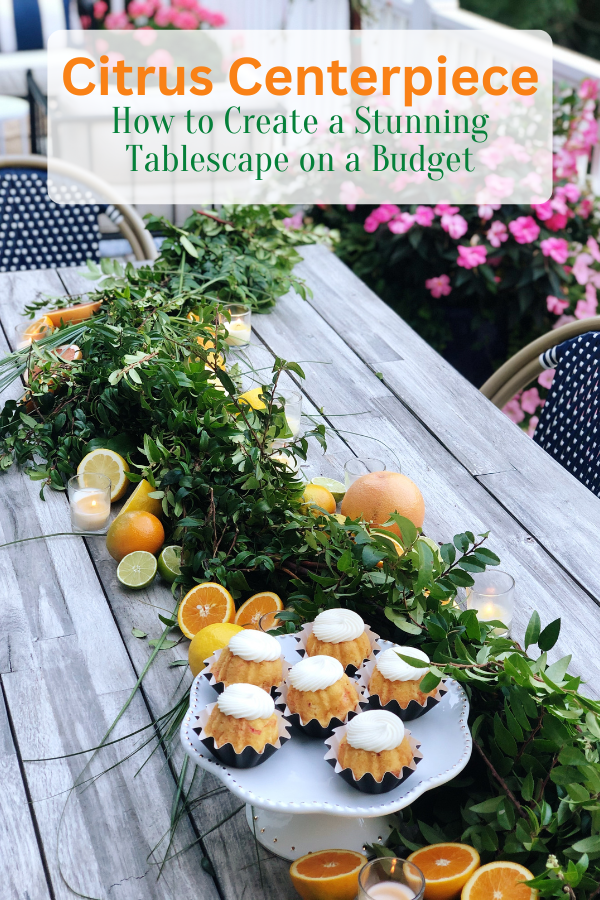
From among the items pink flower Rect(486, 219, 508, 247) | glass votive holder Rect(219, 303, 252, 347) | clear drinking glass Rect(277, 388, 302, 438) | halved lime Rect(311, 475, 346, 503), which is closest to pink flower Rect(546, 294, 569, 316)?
pink flower Rect(486, 219, 508, 247)

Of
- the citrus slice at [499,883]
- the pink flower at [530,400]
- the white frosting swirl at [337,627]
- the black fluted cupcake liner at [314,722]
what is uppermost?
the white frosting swirl at [337,627]

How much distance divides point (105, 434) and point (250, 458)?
38 centimetres

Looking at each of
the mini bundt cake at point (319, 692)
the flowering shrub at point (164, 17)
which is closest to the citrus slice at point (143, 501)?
the mini bundt cake at point (319, 692)

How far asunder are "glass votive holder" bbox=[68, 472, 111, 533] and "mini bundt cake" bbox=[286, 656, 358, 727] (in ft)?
1.96

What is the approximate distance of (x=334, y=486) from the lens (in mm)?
1509

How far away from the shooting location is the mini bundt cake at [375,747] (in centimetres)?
90

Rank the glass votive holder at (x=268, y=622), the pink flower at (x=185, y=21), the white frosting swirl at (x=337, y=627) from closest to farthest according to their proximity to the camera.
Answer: the white frosting swirl at (x=337, y=627), the glass votive holder at (x=268, y=622), the pink flower at (x=185, y=21)

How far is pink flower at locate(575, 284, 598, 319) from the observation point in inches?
123

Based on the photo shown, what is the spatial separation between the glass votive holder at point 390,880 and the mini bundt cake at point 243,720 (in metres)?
0.16

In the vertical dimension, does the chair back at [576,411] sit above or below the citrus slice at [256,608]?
below

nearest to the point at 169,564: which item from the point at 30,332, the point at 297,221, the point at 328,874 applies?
the point at 328,874

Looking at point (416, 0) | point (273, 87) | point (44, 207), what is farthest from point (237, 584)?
point (273, 87)

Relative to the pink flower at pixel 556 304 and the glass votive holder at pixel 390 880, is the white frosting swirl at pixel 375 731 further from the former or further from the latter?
the pink flower at pixel 556 304

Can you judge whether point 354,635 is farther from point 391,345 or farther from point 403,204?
point 403,204
